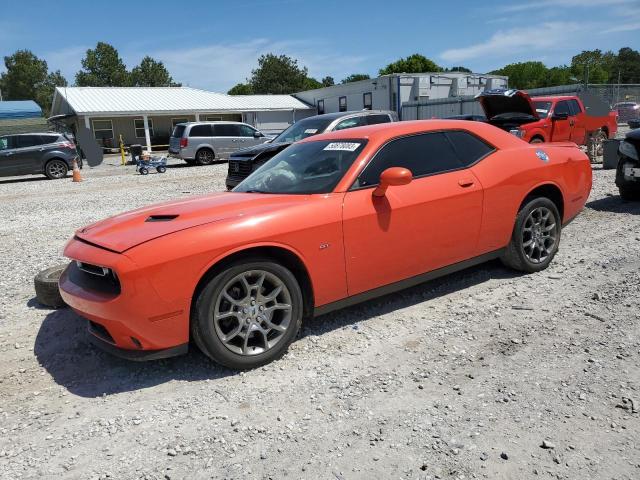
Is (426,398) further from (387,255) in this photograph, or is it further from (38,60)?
(38,60)

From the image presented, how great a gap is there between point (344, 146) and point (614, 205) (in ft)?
19.4

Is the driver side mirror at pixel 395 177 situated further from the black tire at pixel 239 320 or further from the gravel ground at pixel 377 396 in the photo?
the gravel ground at pixel 377 396

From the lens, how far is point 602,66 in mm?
96438

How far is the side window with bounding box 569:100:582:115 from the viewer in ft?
44.9

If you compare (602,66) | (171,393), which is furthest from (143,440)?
(602,66)

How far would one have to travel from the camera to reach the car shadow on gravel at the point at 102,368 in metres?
3.30

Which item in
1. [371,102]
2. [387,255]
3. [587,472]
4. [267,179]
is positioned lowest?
[587,472]

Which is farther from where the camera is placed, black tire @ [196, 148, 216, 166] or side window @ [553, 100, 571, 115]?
black tire @ [196, 148, 216, 166]

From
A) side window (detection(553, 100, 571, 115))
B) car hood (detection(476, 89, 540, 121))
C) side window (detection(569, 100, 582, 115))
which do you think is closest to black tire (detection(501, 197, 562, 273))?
car hood (detection(476, 89, 540, 121))

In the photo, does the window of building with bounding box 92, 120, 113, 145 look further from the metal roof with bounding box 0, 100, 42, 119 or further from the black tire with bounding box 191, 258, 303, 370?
the black tire with bounding box 191, 258, 303, 370

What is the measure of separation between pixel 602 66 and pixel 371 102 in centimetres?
8347

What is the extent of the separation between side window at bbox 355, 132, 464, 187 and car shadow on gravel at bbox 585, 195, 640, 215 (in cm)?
462

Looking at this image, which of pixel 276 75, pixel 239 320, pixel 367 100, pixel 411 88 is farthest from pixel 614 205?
pixel 276 75

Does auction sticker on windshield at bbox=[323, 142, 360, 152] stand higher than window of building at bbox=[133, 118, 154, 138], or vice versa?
Result: window of building at bbox=[133, 118, 154, 138]
